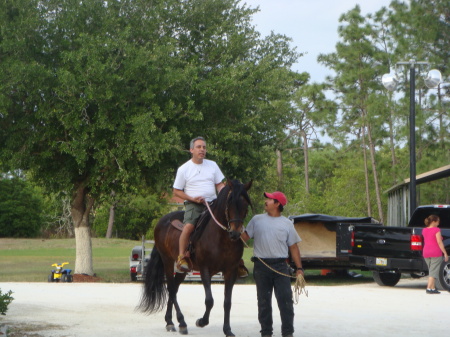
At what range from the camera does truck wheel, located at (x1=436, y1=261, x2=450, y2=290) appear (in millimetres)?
19422

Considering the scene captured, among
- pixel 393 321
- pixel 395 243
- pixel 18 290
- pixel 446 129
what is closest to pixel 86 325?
pixel 393 321

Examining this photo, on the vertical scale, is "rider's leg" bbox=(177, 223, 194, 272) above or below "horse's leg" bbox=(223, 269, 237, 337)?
above

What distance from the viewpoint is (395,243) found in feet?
66.8

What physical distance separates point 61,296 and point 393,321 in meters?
7.65

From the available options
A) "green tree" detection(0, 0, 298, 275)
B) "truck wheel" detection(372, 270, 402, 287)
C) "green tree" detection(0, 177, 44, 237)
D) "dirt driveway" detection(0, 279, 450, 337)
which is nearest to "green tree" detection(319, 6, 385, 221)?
"green tree" detection(0, 0, 298, 275)

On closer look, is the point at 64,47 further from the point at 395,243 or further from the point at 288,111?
the point at 395,243

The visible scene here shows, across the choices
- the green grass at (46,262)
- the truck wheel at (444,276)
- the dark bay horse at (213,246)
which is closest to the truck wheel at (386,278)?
the truck wheel at (444,276)

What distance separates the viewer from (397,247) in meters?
20.3

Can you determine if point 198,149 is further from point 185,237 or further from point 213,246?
point 213,246

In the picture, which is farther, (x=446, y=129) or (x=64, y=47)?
(x=446, y=129)

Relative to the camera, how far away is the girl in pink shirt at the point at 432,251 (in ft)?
62.6

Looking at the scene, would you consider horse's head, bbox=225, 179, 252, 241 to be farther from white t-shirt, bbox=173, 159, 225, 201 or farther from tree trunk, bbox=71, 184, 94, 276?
tree trunk, bbox=71, 184, 94, 276

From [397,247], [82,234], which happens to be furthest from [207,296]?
[82,234]

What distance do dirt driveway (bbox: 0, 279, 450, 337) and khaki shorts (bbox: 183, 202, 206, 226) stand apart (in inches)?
58.3
